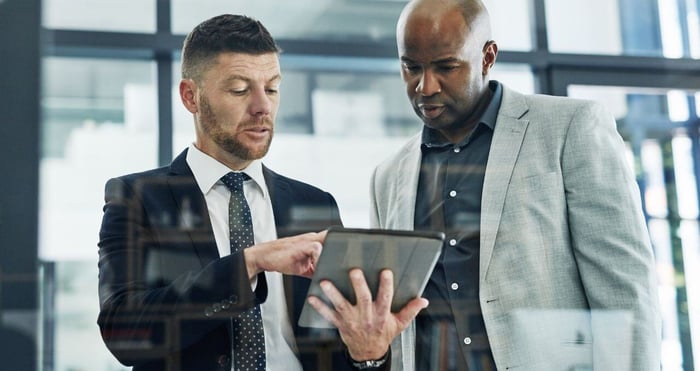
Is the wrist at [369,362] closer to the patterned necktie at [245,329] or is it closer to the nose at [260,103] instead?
the patterned necktie at [245,329]

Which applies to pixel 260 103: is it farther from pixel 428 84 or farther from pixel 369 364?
pixel 369 364

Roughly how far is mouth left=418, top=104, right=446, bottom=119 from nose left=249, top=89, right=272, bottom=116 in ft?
0.79

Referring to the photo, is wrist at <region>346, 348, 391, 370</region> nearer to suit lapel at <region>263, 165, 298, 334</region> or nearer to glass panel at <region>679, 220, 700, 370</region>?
suit lapel at <region>263, 165, 298, 334</region>

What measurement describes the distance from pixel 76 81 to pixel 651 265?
34.9 inches

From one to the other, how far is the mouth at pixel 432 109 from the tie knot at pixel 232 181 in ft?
0.97

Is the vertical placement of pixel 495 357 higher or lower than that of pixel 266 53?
lower

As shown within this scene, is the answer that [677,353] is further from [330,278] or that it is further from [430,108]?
[330,278]

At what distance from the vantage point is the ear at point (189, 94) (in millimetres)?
1334

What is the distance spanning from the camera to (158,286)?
1.24 meters

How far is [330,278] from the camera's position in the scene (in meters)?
1.16

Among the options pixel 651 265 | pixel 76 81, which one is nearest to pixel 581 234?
pixel 651 265

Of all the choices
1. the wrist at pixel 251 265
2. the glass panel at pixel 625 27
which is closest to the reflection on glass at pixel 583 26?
the glass panel at pixel 625 27

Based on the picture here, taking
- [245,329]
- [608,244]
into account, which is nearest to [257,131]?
[245,329]

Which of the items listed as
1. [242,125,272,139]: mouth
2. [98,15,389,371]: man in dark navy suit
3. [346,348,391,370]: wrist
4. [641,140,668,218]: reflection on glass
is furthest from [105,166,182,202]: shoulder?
[641,140,668,218]: reflection on glass
